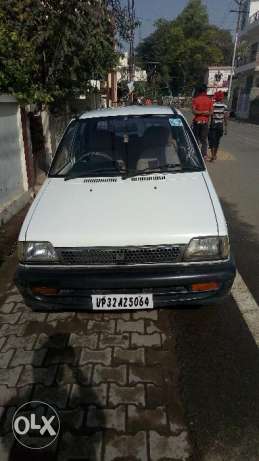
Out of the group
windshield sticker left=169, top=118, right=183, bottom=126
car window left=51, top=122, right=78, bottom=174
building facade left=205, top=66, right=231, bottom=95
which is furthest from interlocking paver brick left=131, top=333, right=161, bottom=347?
building facade left=205, top=66, right=231, bottom=95

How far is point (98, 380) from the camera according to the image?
8.49 feet

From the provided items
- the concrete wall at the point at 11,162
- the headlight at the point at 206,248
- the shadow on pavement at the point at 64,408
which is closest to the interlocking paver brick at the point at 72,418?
the shadow on pavement at the point at 64,408

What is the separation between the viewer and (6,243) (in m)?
5.07

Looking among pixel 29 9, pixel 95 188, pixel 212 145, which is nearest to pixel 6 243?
pixel 95 188

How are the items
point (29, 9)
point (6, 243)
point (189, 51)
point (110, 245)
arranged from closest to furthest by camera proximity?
1. point (110, 245)
2. point (6, 243)
3. point (29, 9)
4. point (189, 51)

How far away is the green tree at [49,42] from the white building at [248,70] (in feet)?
103

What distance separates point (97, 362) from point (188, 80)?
81812 mm

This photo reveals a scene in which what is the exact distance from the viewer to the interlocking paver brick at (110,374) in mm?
2586

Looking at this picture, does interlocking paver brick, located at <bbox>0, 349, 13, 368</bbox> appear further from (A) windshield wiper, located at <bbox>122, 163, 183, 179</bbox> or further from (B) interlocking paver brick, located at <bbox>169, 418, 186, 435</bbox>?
(A) windshield wiper, located at <bbox>122, 163, 183, 179</bbox>

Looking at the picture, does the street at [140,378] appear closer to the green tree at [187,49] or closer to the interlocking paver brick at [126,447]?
the interlocking paver brick at [126,447]

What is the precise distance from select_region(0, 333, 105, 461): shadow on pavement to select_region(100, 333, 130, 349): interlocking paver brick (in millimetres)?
250

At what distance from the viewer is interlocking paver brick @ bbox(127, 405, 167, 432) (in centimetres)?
221

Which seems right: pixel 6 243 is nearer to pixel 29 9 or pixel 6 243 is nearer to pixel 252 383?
pixel 252 383

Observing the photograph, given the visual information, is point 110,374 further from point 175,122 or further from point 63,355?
point 175,122
